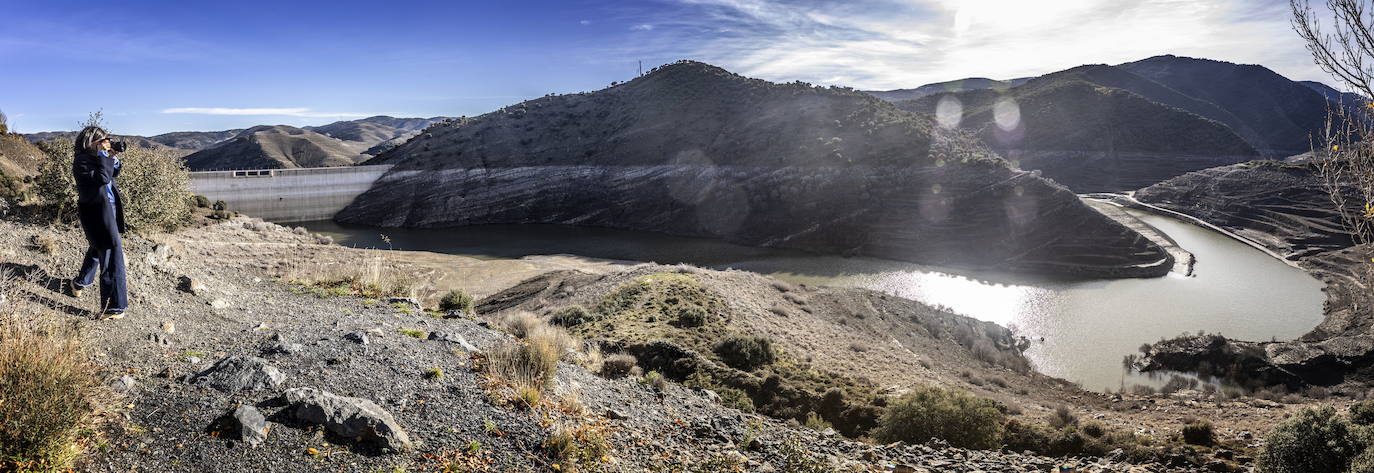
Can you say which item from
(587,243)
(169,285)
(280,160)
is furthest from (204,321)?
(280,160)

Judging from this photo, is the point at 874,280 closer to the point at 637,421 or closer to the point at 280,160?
the point at 637,421

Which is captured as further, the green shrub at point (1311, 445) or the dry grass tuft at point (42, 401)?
the green shrub at point (1311, 445)

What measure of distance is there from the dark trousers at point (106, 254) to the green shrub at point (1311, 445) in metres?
13.1

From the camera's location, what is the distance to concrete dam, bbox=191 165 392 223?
51.9 metres

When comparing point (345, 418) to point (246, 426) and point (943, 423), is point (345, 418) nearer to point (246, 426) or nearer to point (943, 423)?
point (246, 426)

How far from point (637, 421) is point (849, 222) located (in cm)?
3927

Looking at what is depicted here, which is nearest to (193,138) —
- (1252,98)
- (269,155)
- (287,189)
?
(269,155)

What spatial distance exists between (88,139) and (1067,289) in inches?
1462

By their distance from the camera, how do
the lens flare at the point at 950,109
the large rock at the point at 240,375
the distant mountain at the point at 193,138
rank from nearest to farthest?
the large rock at the point at 240,375 → the lens flare at the point at 950,109 → the distant mountain at the point at 193,138

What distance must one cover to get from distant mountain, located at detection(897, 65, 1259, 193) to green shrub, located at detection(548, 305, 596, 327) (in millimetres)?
77040

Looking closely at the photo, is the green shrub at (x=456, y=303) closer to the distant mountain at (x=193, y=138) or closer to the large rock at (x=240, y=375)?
the large rock at (x=240, y=375)

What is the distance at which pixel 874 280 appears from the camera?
112ft

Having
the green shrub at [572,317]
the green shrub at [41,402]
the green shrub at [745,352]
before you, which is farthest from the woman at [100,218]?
the green shrub at [572,317]

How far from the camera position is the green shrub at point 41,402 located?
12.3 ft
